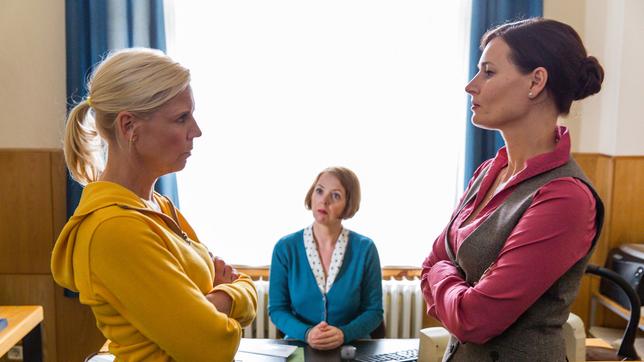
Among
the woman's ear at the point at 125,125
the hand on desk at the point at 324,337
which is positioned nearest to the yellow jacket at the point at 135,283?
the woman's ear at the point at 125,125

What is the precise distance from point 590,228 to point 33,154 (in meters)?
2.82

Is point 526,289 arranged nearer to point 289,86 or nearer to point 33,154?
point 289,86

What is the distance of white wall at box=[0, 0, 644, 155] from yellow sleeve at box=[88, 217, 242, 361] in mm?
2262

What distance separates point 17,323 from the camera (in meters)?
2.35

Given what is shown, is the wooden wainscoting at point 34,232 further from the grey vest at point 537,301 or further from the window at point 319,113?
the grey vest at point 537,301

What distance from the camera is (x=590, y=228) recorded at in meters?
1.21

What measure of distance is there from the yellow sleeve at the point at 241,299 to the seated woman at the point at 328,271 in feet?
3.59

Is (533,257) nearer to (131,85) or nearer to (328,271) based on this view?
(131,85)

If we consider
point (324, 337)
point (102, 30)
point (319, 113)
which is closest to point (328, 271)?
point (324, 337)

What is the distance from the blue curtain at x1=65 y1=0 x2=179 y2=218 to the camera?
2.96m

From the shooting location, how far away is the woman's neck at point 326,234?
2648 mm

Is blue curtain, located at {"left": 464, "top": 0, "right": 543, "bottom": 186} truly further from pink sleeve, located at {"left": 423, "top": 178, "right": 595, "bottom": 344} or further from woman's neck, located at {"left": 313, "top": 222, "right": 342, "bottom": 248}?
pink sleeve, located at {"left": 423, "top": 178, "right": 595, "bottom": 344}

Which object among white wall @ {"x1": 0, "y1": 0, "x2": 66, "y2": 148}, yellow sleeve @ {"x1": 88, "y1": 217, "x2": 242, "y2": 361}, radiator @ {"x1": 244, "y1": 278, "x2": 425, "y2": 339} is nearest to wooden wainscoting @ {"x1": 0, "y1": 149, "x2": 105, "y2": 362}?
white wall @ {"x1": 0, "y1": 0, "x2": 66, "y2": 148}

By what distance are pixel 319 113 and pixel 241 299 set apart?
1.98m
